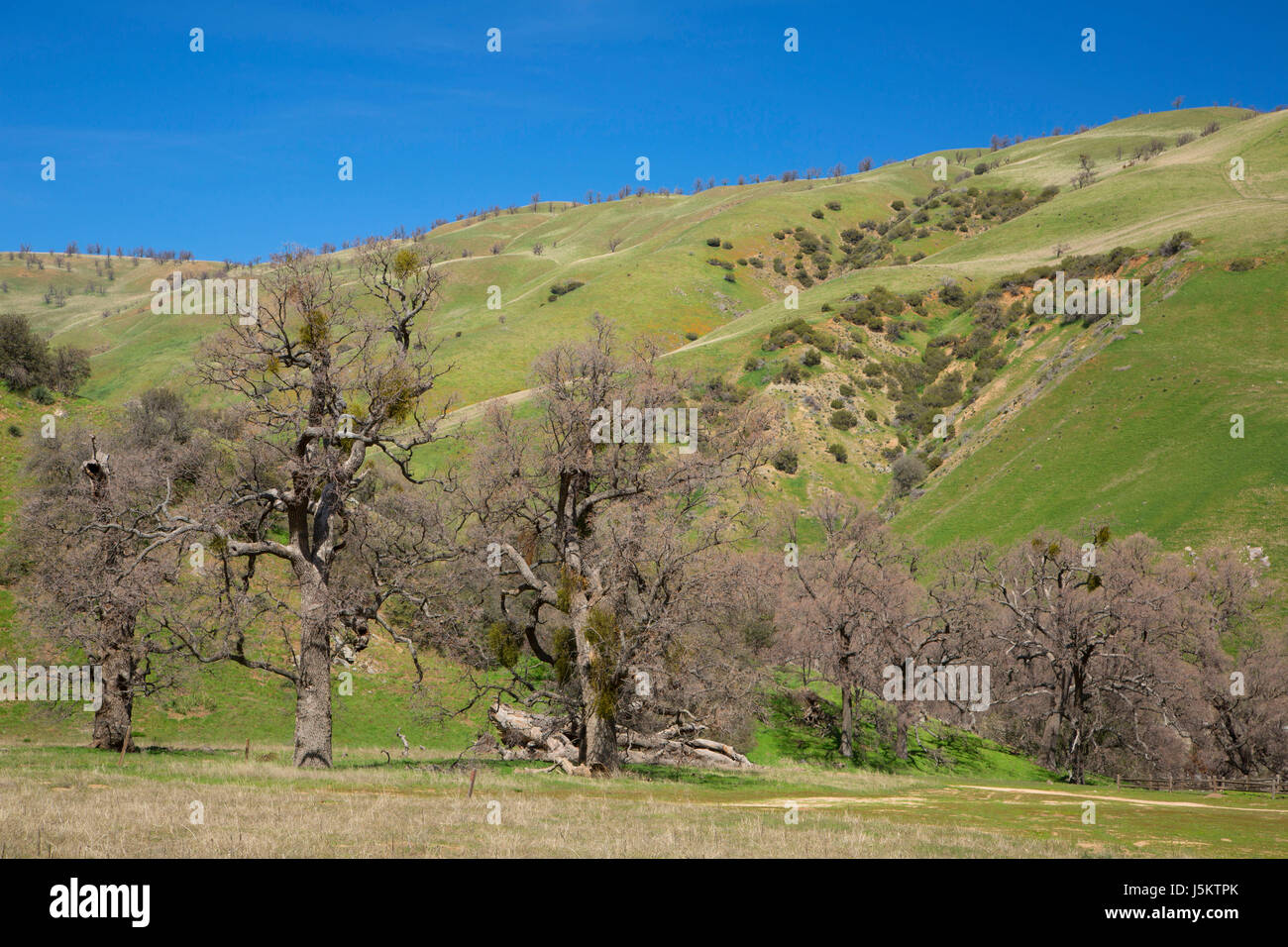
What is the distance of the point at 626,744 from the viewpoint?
36.6m

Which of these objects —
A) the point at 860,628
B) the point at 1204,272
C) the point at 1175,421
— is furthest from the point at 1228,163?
the point at 860,628

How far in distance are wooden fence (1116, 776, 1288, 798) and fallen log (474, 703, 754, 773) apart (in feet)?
81.8

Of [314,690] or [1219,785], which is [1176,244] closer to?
[1219,785]

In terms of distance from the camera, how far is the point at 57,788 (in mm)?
17609

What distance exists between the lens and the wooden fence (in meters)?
43.2

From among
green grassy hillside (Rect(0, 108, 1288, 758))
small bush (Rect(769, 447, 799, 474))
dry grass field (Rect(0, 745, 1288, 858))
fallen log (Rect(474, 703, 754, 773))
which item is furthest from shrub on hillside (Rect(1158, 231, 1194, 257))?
fallen log (Rect(474, 703, 754, 773))

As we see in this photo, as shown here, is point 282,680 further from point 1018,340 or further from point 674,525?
point 1018,340

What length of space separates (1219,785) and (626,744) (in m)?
31.7

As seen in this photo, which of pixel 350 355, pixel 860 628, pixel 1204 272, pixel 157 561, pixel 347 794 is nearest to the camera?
pixel 347 794

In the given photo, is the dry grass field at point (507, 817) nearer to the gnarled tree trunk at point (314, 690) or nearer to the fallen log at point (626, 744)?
the gnarled tree trunk at point (314, 690)

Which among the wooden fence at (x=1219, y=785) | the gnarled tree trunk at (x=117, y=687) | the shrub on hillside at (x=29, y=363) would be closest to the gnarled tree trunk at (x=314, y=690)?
the gnarled tree trunk at (x=117, y=687)

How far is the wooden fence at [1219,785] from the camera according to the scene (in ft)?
142

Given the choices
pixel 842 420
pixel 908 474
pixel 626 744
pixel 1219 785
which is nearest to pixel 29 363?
pixel 626 744
